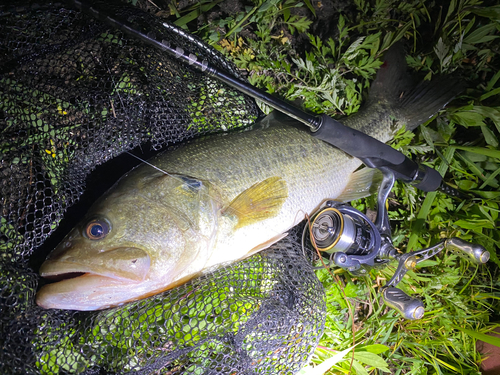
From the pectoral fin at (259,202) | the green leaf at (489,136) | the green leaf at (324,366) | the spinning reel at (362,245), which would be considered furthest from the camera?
the green leaf at (489,136)

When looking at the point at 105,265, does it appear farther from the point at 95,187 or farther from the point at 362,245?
the point at 362,245

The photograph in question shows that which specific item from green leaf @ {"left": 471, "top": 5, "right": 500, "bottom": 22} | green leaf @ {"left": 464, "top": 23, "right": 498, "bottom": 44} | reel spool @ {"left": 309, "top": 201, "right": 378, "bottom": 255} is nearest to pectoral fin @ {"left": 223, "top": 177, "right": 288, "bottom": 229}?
reel spool @ {"left": 309, "top": 201, "right": 378, "bottom": 255}

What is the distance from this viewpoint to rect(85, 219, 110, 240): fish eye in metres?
1.60

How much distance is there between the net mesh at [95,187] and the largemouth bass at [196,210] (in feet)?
0.86

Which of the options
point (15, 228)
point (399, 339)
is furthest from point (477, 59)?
point (15, 228)

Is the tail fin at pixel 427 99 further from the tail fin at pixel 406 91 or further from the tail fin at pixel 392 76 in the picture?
the tail fin at pixel 392 76

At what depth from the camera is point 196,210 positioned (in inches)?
71.4

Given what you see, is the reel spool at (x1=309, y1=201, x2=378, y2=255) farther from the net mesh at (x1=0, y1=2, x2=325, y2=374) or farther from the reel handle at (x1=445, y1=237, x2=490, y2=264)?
the reel handle at (x1=445, y1=237, x2=490, y2=264)

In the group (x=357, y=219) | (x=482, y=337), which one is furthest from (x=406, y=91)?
(x=482, y=337)

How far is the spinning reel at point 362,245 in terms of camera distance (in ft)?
7.11

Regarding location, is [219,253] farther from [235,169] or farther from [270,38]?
[270,38]

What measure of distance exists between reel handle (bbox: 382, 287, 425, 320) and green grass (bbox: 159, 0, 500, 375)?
1.90 feet

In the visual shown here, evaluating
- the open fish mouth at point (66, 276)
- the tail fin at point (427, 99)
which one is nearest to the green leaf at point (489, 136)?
the tail fin at point (427, 99)

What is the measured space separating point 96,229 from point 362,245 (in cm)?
189
